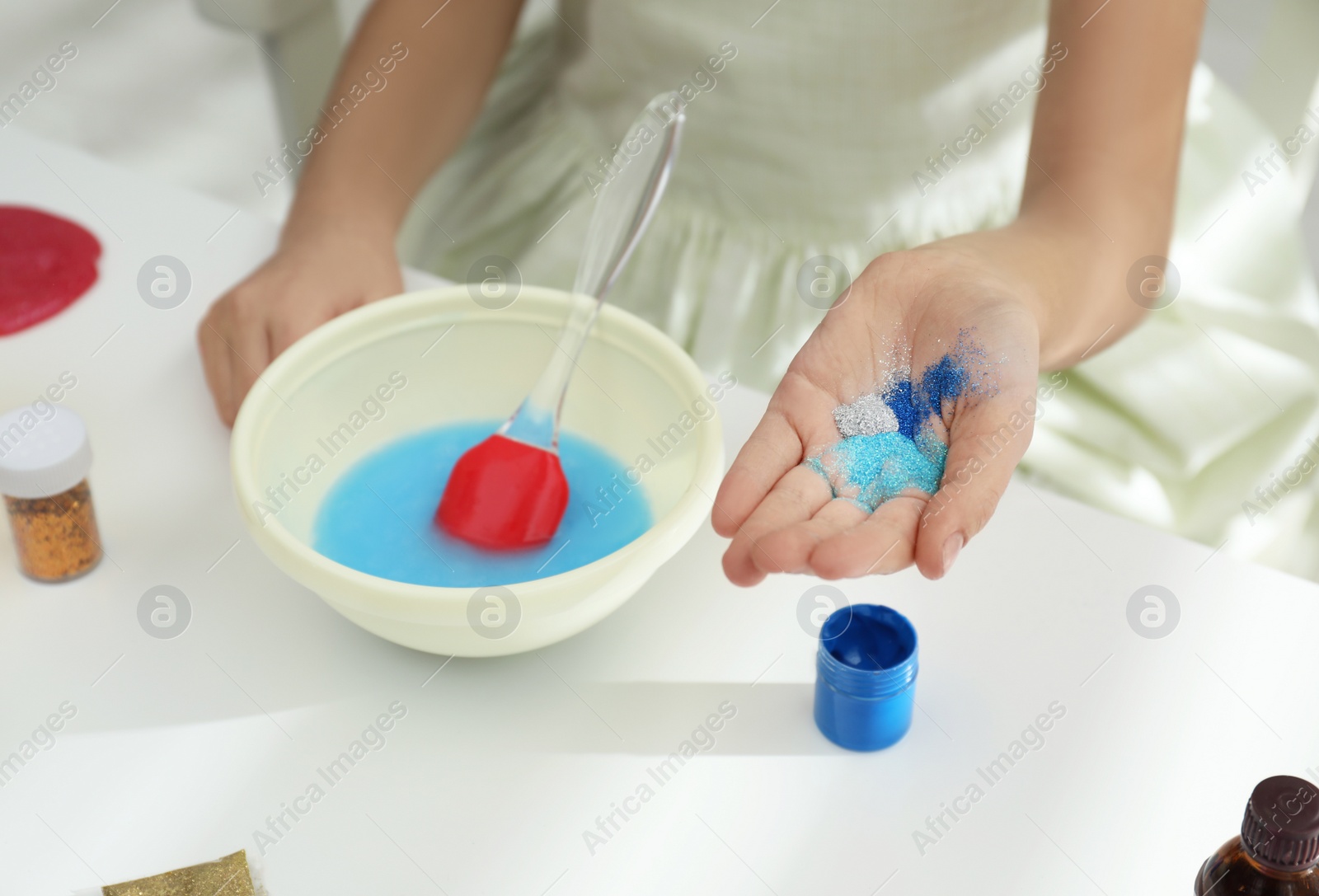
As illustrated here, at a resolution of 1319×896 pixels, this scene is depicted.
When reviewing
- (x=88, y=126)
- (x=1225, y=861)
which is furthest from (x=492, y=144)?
(x=88, y=126)

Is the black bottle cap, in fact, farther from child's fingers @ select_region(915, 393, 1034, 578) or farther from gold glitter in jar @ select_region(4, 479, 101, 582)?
gold glitter in jar @ select_region(4, 479, 101, 582)

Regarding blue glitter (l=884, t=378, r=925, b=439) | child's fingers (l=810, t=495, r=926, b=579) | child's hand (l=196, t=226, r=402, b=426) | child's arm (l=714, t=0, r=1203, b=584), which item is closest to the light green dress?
child's arm (l=714, t=0, r=1203, b=584)

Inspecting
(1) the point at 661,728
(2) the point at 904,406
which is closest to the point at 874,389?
(2) the point at 904,406

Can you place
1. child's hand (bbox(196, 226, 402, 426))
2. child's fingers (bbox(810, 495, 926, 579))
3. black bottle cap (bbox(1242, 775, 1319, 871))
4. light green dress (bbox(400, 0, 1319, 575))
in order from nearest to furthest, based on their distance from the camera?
black bottle cap (bbox(1242, 775, 1319, 871))
child's fingers (bbox(810, 495, 926, 579))
child's hand (bbox(196, 226, 402, 426))
light green dress (bbox(400, 0, 1319, 575))

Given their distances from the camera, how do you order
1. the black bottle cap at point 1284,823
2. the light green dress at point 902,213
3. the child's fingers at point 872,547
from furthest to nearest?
the light green dress at point 902,213 < the child's fingers at point 872,547 < the black bottle cap at point 1284,823

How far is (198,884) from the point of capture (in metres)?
0.56

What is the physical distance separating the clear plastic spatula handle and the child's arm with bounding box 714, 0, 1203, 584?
139 mm

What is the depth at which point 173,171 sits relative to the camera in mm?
2080

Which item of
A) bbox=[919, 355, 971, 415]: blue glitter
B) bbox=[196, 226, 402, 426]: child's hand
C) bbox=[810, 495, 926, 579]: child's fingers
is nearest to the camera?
bbox=[810, 495, 926, 579]: child's fingers

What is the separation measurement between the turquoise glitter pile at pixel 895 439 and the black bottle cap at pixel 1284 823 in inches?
8.9

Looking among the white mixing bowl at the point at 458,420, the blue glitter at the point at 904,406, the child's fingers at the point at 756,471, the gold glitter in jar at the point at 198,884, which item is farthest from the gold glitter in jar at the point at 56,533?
the blue glitter at the point at 904,406

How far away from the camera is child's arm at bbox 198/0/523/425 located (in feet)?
2.78

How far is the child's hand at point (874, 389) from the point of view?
0.56 meters

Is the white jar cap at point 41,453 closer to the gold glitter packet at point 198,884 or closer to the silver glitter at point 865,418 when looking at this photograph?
the gold glitter packet at point 198,884
